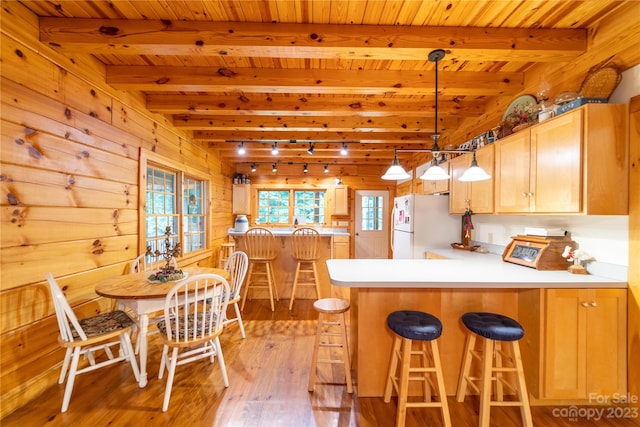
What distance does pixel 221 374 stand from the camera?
216 cm

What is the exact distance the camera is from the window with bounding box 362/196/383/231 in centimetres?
625

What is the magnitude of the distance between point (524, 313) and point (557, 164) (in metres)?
1.02

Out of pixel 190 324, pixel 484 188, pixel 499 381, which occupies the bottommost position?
pixel 499 381

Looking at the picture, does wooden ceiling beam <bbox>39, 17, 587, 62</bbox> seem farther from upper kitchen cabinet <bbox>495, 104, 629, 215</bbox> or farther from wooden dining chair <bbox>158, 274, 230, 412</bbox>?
wooden dining chair <bbox>158, 274, 230, 412</bbox>

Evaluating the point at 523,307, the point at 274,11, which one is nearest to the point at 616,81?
the point at 523,307

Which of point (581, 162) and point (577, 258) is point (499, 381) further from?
point (581, 162)

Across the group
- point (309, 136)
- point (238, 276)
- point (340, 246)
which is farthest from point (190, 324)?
point (340, 246)

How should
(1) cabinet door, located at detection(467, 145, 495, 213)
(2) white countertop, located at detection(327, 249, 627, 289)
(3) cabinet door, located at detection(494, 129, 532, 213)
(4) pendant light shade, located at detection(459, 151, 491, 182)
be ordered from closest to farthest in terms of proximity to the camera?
1. (2) white countertop, located at detection(327, 249, 627, 289)
2. (4) pendant light shade, located at detection(459, 151, 491, 182)
3. (3) cabinet door, located at detection(494, 129, 532, 213)
4. (1) cabinet door, located at detection(467, 145, 495, 213)

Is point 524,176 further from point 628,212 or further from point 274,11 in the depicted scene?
point 274,11

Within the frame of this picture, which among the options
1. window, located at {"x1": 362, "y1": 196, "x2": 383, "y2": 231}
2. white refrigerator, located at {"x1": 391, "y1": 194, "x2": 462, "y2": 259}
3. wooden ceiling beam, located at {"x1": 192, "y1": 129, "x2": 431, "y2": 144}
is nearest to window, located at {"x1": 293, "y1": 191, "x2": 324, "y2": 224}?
window, located at {"x1": 362, "y1": 196, "x2": 383, "y2": 231}

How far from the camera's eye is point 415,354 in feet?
5.97

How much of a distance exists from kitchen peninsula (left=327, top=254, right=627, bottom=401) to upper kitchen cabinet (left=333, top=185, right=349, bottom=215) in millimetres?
4005

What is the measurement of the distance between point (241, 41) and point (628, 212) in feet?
8.62

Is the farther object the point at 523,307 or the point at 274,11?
the point at 523,307
